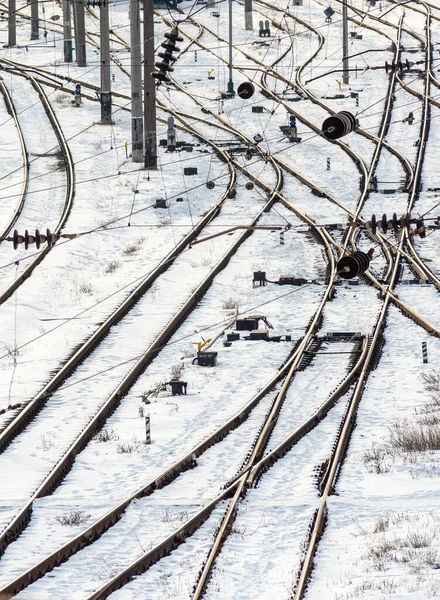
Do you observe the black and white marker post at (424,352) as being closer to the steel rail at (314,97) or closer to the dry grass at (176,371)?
the dry grass at (176,371)

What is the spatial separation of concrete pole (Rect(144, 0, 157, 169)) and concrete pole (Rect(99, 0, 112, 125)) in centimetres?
470

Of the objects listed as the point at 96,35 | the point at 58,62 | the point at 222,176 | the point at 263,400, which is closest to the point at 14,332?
the point at 263,400

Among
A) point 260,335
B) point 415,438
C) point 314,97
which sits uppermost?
point 314,97

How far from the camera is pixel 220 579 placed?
13.5 metres

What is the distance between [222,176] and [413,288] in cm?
1320

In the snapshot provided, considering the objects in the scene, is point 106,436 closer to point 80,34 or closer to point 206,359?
point 206,359

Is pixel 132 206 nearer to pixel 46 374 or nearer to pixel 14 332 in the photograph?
pixel 14 332

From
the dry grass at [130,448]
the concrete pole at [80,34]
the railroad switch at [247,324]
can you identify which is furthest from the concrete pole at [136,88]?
the dry grass at [130,448]

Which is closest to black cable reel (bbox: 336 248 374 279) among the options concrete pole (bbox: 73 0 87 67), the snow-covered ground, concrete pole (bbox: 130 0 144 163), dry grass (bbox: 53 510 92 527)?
the snow-covered ground

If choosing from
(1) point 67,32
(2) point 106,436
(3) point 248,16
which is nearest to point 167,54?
(2) point 106,436

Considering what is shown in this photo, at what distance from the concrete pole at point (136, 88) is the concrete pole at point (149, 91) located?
0.50 metres

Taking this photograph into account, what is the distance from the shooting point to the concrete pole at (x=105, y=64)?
4225cm

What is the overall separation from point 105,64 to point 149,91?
652cm

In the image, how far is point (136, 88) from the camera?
4000cm
